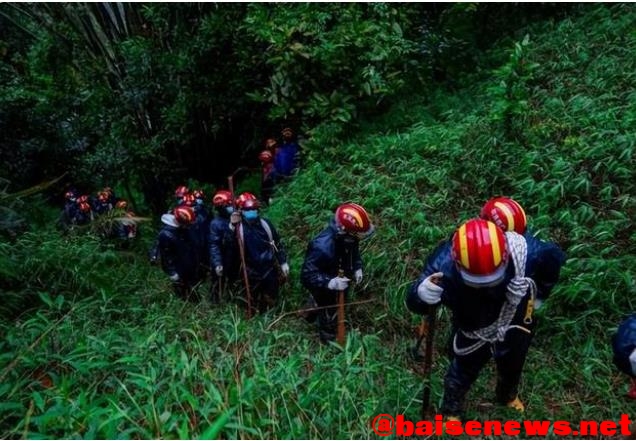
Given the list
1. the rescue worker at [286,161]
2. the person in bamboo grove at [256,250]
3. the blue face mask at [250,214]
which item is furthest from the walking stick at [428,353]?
the rescue worker at [286,161]

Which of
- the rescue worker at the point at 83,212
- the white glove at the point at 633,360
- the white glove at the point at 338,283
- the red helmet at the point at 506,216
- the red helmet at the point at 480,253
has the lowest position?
the rescue worker at the point at 83,212

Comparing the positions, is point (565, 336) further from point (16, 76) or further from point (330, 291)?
point (16, 76)

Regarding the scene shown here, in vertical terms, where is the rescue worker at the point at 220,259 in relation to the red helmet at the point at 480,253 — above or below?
below

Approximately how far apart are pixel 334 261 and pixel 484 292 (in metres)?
2.02

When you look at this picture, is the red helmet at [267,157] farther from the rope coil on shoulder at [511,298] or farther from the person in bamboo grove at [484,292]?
the rope coil on shoulder at [511,298]

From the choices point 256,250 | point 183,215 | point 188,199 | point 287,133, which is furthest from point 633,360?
point 287,133

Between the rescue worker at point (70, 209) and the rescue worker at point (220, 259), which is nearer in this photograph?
the rescue worker at point (220, 259)

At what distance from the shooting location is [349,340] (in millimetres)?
3992

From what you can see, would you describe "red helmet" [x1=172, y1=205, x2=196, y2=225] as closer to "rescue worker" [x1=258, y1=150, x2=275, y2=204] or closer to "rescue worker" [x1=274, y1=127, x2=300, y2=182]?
"rescue worker" [x1=274, y1=127, x2=300, y2=182]

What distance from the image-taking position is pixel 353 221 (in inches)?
185

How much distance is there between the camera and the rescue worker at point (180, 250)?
604 cm

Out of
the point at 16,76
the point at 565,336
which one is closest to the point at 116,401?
the point at 565,336

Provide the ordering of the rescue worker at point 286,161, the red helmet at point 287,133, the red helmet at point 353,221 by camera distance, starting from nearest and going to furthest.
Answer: the red helmet at point 353,221 → the rescue worker at point 286,161 → the red helmet at point 287,133

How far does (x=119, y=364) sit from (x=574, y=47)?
9229 mm
